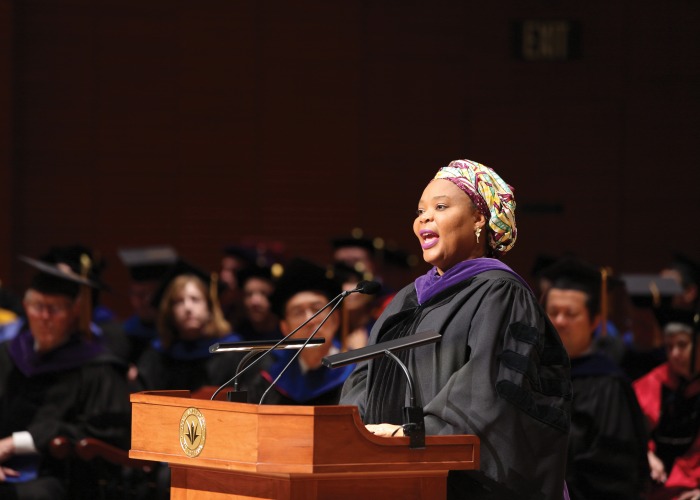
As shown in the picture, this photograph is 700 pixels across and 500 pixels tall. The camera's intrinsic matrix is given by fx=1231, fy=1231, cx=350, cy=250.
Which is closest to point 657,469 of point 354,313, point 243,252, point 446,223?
point 354,313

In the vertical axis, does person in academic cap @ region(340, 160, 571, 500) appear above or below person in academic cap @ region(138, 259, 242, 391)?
above

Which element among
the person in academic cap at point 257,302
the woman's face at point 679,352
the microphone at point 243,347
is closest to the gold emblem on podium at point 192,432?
the microphone at point 243,347

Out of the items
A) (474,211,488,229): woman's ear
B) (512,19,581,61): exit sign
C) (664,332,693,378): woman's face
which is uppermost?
(512,19,581,61): exit sign

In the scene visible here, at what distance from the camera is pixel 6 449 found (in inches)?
275

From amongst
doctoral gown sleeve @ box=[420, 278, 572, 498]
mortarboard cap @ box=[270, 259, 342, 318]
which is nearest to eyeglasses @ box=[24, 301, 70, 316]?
mortarboard cap @ box=[270, 259, 342, 318]

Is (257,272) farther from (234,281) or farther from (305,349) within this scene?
(305,349)

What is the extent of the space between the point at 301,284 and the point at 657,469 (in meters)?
2.29

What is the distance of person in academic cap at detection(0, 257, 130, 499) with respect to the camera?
7270mm

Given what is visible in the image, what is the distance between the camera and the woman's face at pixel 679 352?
7.40 m

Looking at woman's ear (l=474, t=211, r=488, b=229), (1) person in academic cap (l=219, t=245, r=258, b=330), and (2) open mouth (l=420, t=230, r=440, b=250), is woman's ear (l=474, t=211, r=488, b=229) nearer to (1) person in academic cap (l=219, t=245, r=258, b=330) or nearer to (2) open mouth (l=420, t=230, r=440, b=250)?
(2) open mouth (l=420, t=230, r=440, b=250)

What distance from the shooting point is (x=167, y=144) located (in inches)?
464

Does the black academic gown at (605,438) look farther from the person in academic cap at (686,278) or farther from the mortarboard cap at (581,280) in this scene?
the person in academic cap at (686,278)

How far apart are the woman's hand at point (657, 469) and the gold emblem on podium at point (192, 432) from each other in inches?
170

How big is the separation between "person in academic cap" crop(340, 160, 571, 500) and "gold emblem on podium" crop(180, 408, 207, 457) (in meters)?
0.51
